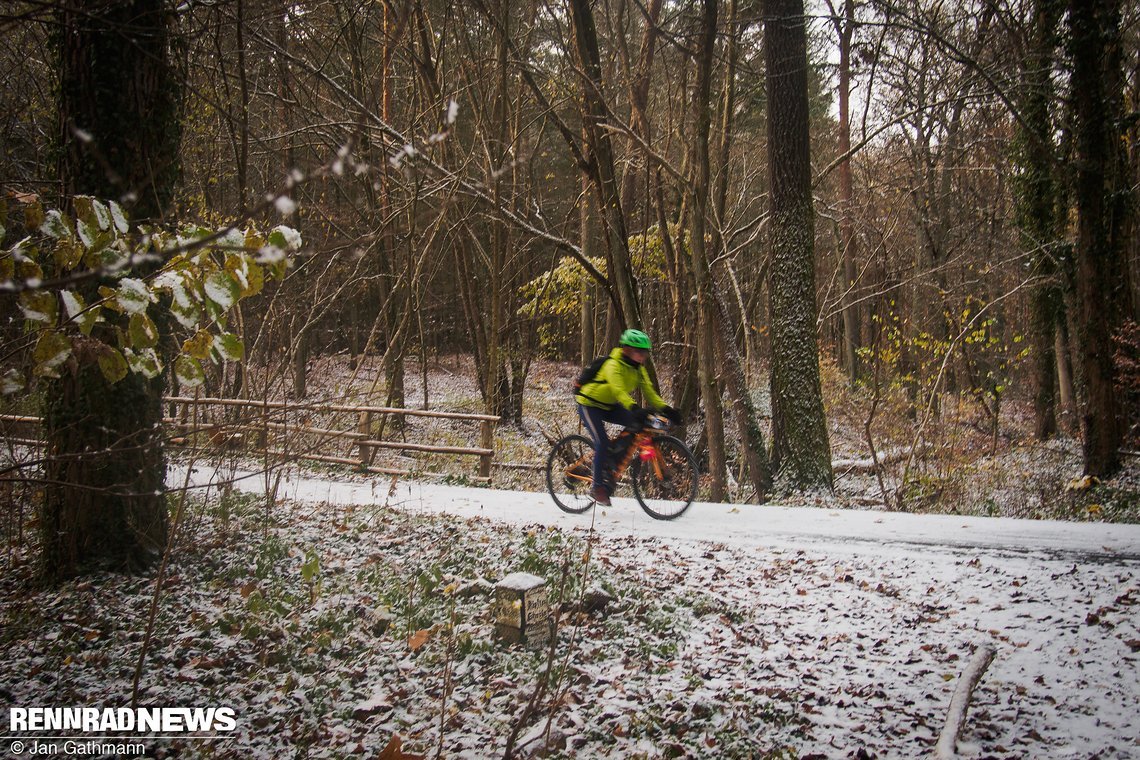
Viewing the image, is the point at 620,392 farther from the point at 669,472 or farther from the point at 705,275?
the point at 705,275

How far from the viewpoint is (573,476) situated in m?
9.27

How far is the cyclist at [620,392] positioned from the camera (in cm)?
820

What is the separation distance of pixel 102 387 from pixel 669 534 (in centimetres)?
551

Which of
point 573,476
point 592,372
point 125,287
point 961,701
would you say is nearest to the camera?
point 125,287

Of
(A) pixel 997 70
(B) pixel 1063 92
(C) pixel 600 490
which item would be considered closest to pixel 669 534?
(C) pixel 600 490

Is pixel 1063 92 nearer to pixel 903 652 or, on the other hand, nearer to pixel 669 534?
pixel 669 534

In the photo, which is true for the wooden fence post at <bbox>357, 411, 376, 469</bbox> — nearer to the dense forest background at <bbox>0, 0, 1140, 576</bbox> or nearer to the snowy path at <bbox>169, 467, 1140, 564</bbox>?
the dense forest background at <bbox>0, 0, 1140, 576</bbox>

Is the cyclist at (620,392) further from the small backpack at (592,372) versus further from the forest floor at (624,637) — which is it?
the forest floor at (624,637)

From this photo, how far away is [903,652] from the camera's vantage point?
545 cm

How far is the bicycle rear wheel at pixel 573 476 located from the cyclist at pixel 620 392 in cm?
56

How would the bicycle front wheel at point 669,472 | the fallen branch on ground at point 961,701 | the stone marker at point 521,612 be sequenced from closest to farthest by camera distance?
the fallen branch on ground at point 961,701 → the stone marker at point 521,612 → the bicycle front wheel at point 669,472

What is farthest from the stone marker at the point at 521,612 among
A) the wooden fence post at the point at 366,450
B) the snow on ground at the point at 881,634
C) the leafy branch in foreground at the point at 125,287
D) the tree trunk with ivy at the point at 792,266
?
the wooden fence post at the point at 366,450

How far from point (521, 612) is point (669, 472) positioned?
3374 mm

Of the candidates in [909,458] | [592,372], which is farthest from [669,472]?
[909,458]
